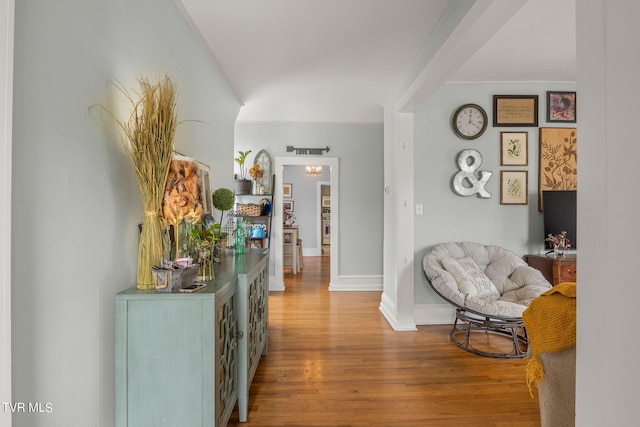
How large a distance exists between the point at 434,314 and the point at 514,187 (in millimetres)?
1620

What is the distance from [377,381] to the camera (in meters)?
2.36

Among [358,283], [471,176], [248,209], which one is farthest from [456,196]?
[248,209]

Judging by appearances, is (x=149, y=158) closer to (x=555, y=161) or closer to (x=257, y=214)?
(x=257, y=214)

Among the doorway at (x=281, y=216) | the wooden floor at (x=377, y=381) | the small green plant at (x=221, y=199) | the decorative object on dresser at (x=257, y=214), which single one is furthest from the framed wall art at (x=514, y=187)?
the decorative object on dresser at (x=257, y=214)

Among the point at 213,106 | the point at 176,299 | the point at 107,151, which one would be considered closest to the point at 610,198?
the point at 176,299

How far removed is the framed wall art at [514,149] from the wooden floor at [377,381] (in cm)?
193

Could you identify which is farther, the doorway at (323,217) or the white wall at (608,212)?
the doorway at (323,217)

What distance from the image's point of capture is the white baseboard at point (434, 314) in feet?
11.7

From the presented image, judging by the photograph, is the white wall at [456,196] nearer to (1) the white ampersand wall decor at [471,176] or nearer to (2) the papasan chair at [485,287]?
(1) the white ampersand wall decor at [471,176]

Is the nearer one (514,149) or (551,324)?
(551,324)

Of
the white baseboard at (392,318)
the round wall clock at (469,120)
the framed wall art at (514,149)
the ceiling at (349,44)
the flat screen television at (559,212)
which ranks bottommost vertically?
the white baseboard at (392,318)

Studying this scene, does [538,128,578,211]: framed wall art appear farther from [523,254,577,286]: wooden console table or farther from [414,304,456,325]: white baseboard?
[414,304,456,325]: white baseboard

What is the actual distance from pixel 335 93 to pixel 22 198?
3.33 m

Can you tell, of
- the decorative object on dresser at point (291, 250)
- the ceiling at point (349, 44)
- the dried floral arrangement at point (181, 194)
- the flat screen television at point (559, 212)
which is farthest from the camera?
the decorative object on dresser at point (291, 250)
